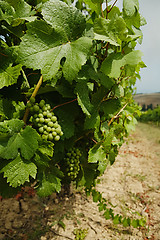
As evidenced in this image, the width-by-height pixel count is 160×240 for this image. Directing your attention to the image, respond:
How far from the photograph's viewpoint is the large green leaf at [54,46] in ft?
2.82

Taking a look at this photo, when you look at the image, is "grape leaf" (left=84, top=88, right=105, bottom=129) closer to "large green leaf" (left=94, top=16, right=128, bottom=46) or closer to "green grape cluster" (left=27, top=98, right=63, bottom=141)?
"green grape cluster" (left=27, top=98, right=63, bottom=141)

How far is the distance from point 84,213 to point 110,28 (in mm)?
2867

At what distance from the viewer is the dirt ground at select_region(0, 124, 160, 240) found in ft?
8.41

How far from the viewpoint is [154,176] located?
15.0 feet

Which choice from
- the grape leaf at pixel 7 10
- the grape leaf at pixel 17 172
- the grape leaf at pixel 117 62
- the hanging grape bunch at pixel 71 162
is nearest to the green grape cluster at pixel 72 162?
the hanging grape bunch at pixel 71 162

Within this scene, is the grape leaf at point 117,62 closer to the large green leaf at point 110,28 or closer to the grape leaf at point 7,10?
the large green leaf at point 110,28

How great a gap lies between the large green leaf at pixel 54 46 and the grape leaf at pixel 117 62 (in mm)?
170

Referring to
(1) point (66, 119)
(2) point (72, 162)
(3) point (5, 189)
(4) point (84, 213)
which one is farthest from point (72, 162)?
(4) point (84, 213)

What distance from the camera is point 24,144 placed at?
94cm

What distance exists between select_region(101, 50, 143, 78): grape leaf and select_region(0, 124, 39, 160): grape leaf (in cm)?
51

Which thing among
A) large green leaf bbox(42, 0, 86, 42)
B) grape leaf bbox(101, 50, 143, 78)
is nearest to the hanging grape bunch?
grape leaf bbox(101, 50, 143, 78)

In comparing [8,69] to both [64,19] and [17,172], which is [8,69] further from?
[17,172]

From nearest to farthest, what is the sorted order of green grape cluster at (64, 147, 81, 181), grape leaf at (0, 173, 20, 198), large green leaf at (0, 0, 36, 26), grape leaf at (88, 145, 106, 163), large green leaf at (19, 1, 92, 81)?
large green leaf at (19, 1, 92, 81), large green leaf at (0, 0, 36, 26), grape leaf at (0, 173, 20, 198), grape leaf at (88, 145, 106, 163), green grape cluster at (64, 147, 81, 181)

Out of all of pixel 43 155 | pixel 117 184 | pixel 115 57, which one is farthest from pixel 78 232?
pixel 115 57
